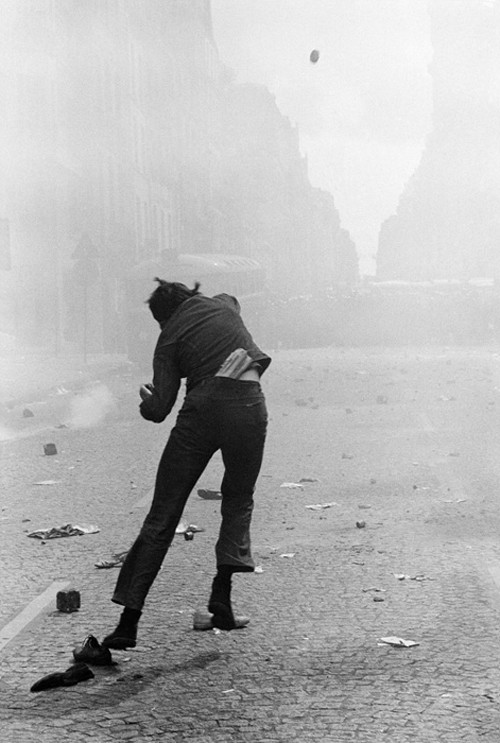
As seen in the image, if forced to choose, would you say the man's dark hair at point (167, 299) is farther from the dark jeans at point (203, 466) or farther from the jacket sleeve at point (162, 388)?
the dark jeans at point (203, 466)

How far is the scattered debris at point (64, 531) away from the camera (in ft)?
25.4

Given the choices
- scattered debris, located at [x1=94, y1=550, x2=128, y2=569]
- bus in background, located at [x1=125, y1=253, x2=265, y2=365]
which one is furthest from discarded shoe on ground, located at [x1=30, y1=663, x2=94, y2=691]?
bus in background, located at [x1=125, y1=253, x2=265, y2=365]

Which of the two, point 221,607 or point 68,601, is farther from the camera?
point 68,601

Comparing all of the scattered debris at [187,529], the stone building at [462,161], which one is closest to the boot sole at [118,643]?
the scattered debris at [187,529]

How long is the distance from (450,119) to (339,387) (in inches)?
3997

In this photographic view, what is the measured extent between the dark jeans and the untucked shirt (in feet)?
0.26

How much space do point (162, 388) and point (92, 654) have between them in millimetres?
1029

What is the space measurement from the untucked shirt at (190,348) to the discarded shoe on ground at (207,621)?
81 cm

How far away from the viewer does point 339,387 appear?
20.3 m

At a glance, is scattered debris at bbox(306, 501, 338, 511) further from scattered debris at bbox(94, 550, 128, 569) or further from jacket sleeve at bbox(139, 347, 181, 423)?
jacket sleeve at bbox(139, 347, 181, 423)

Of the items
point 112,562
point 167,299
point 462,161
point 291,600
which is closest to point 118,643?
point 291,600

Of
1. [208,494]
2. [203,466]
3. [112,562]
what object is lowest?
[208,494]

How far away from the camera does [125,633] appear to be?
16.3ft

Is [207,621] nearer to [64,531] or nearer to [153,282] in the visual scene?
[64,531]
